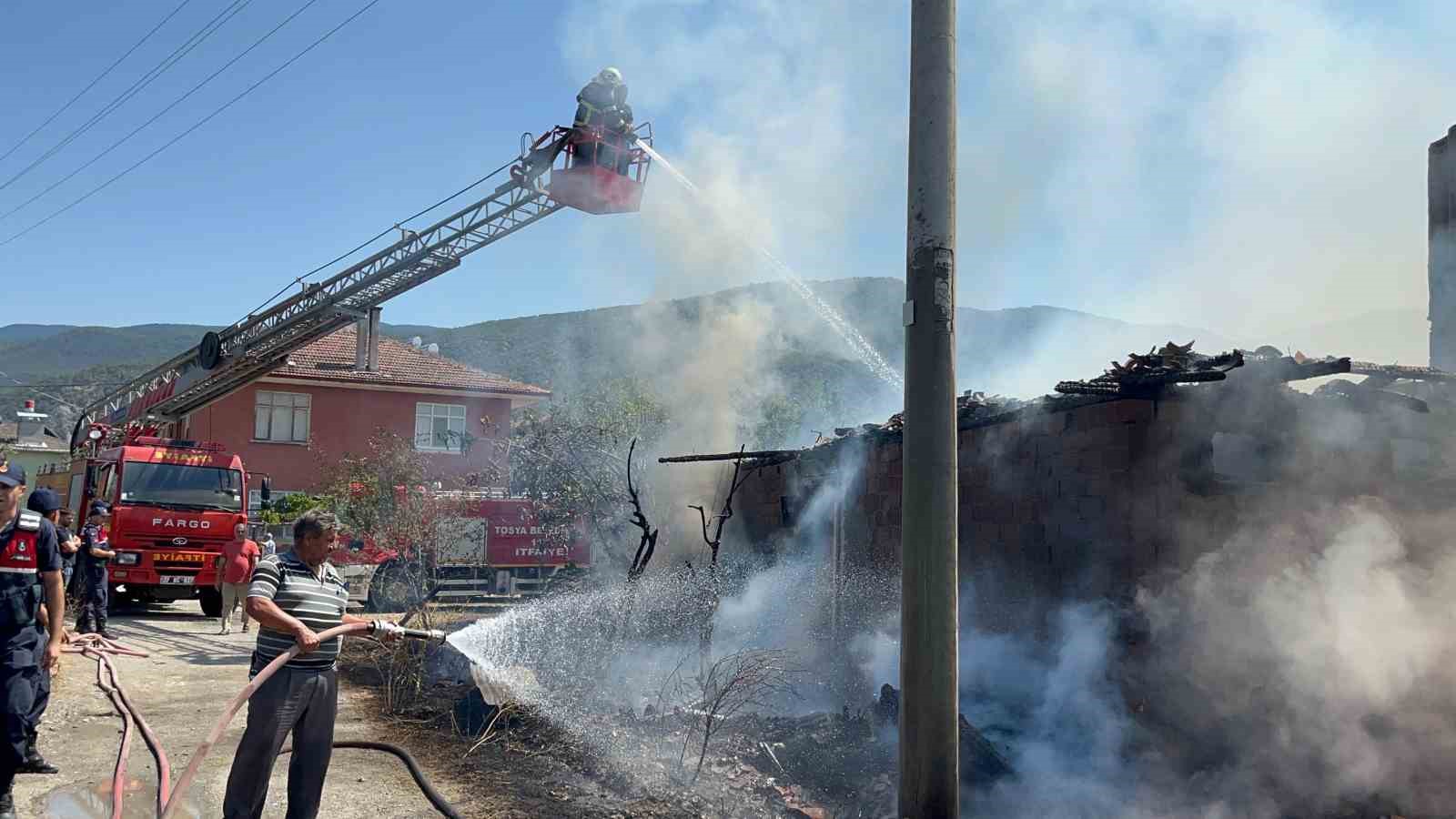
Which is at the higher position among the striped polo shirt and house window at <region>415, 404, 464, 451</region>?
house window at <region>415, 404, 464, 451</region>

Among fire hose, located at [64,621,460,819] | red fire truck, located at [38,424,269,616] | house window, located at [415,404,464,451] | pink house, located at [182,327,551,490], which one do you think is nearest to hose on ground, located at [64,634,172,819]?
fire hose, located at [64,621,460,819]

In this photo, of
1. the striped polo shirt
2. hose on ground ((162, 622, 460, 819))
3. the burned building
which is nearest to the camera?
hose on ground ((162, 622, 460, 819))

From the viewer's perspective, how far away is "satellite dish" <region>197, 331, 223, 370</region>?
53.1 ft

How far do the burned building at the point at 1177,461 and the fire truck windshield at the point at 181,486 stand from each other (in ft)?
41.1

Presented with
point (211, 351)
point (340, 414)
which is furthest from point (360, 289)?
point (340, 414)

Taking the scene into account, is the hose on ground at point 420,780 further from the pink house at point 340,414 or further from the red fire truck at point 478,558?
the pink house at point 340,414

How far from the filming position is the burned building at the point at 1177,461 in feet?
21.9

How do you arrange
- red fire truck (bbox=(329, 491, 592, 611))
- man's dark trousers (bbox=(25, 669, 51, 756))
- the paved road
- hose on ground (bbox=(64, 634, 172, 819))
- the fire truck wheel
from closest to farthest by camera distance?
hose on ground (bbox=(64, 634, 172, 819)) < man's dark trousers (bbox=(25, 669, 51, 756)) < the paved road < the fire truck wheel < red fire truck (bbox=(329, 491, 592, 611))

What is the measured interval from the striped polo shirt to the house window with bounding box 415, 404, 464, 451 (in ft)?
93.3

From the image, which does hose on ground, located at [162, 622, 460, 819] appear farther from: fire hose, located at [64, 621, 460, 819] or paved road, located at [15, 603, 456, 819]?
paved road, located at [15, 603, 456, 819]

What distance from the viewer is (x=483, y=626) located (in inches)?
376

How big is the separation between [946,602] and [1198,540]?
300 cm

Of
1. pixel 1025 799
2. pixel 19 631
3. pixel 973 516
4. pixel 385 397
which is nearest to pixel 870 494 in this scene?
pixel 973 516

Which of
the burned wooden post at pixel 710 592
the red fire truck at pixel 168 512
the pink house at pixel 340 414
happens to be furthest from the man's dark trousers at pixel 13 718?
the pink house at pixel 340 414
